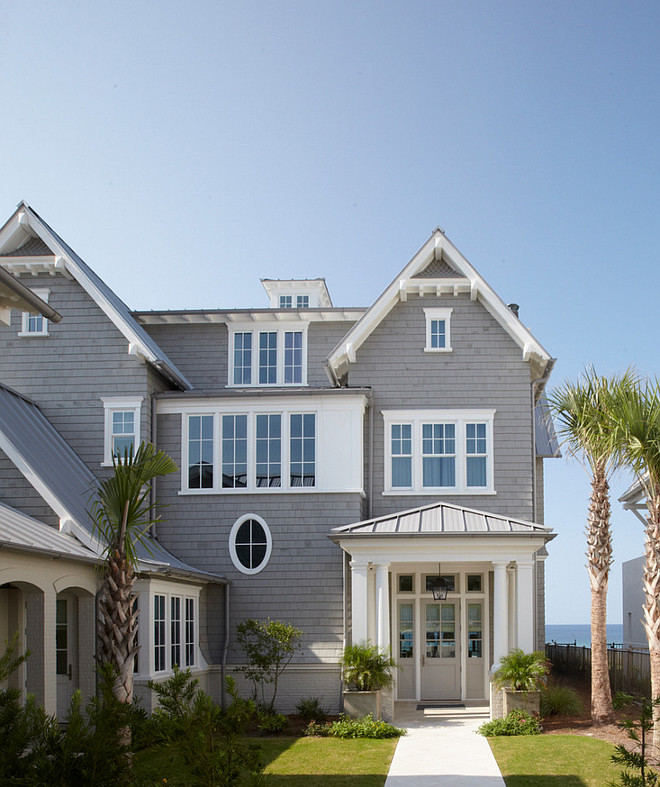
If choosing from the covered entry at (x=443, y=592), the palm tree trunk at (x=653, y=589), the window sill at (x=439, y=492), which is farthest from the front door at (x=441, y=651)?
the palm tree trunk at (x=653, y=589)

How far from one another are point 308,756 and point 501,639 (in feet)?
18.9

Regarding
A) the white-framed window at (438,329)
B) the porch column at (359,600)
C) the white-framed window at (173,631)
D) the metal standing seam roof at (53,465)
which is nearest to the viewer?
the metal standing seam roof at (53,465)

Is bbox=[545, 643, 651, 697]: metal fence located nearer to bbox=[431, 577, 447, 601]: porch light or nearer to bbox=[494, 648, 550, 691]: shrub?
bbox=[494, 648, 550, 691]: shrub

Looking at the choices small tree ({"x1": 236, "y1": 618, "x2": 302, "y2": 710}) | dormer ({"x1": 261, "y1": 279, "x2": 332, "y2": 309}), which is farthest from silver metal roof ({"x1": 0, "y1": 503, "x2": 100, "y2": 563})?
dormer ({"x1": 261, "y1": 279, "x2": 332, "y2": 309})

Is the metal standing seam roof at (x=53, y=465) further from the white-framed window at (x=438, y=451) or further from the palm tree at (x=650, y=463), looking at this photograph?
the palm tree at (x=650, y=463)

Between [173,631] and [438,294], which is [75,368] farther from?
[438,294]

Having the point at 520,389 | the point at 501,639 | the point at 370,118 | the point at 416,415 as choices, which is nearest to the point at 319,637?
the point at 501,639

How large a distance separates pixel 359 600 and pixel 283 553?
2466mm

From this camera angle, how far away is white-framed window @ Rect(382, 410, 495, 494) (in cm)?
2208

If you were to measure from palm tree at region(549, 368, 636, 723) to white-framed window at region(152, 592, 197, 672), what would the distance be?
846 centimetres

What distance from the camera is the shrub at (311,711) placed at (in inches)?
774

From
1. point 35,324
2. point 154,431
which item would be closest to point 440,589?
point 154,431

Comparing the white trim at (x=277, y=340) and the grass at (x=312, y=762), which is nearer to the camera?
the grass at (x=312, y=762)

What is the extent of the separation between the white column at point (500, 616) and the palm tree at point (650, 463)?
12.7 feet
